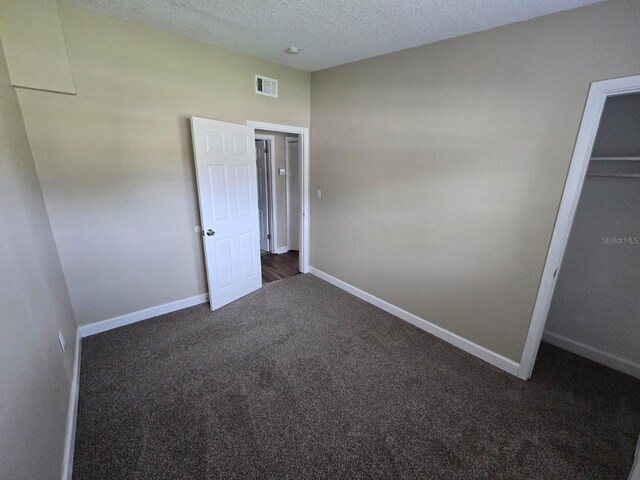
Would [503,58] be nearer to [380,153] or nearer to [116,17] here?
[380,153]

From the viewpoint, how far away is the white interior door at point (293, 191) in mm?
4570

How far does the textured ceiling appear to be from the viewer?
1761mm

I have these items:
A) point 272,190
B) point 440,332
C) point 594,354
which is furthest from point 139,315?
point 594,354

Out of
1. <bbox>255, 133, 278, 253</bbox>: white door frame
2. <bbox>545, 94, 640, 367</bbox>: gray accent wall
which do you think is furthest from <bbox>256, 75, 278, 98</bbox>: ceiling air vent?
<bbox>545, 94, 640, 367</bbox>: gray accent wall

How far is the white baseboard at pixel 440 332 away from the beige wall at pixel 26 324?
8.89 feet

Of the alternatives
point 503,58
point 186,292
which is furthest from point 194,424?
point 503,58

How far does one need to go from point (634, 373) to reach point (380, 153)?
110 inches

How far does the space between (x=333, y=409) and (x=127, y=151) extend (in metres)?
2.72

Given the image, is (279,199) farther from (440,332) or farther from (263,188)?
(440,332)

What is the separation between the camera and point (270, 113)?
321 cm

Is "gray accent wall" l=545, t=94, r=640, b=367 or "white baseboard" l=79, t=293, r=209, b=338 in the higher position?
"gray accent wall" l=545, t=94, r=640, b=367

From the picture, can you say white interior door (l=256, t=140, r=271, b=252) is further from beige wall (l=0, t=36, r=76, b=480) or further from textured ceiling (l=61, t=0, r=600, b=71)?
beige wall (l=0, t=36, r=76, b=480)

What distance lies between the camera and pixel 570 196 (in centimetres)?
176

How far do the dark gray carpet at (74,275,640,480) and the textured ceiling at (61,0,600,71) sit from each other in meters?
2.57
